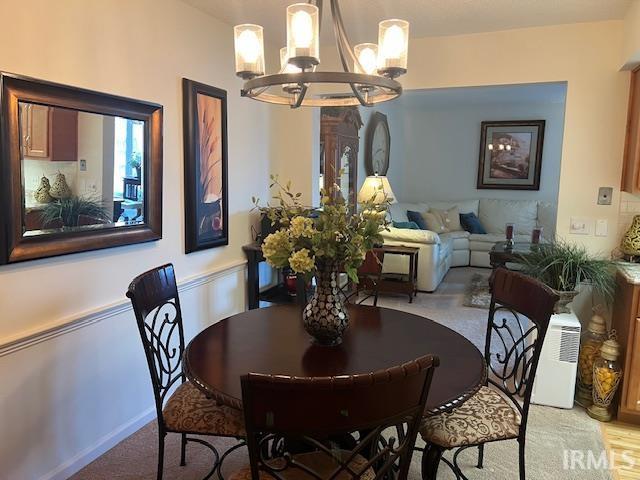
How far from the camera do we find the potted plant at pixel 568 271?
2932 millimetres

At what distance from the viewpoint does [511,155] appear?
7.80m

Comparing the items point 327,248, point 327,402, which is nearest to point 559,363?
point 327,248

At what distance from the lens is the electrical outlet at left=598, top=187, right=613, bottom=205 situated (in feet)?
10.3

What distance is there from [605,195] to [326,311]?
2.26 m

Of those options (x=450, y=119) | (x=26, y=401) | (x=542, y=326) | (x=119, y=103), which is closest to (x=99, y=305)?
(x=26, y=401)

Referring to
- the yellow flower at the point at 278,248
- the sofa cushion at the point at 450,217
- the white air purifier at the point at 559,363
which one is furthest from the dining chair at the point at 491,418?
the sofa cushion at the point at 450,217

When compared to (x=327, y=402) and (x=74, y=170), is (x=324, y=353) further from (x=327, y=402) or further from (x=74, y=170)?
(x=74, y=170)

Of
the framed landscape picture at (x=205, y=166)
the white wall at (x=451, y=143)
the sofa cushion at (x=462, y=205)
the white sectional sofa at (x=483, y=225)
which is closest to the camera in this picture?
the framed landscape picture at (x=205, y=166)

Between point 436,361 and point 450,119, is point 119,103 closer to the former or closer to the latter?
point 436,361

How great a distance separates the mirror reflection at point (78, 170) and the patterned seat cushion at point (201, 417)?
90 cm

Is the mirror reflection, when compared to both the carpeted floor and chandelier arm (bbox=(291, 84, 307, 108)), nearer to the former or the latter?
chandelier arm (bbox=(291, 84, 307, 108))

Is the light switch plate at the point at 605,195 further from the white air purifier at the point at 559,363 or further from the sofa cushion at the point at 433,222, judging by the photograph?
the sofa cushion at the point at 433,222

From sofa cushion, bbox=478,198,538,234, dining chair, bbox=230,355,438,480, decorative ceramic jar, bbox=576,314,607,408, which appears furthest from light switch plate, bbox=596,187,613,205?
sofa cushion, bbox=478,198,538,234

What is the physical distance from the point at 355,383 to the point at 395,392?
13 centimetres
